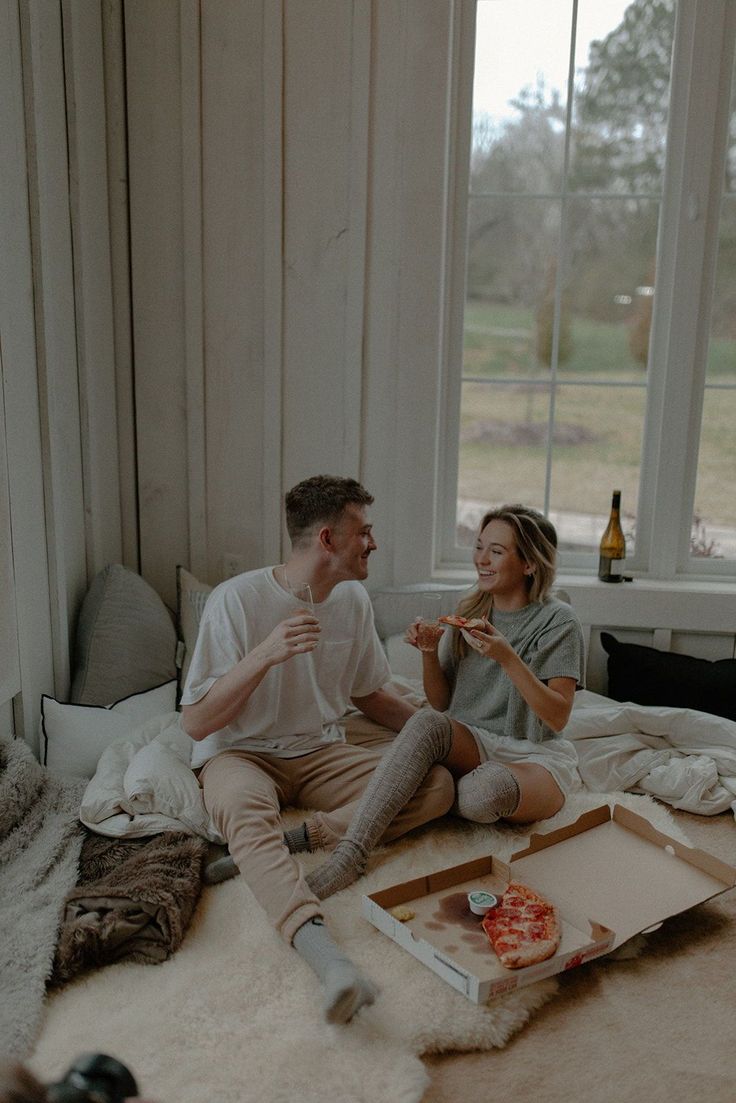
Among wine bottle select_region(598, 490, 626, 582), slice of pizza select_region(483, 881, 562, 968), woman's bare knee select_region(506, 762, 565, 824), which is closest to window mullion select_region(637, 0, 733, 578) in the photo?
wine bottle select_region(598, 490, 626, 582)

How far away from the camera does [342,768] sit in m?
2.54

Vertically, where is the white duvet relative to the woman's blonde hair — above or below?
below

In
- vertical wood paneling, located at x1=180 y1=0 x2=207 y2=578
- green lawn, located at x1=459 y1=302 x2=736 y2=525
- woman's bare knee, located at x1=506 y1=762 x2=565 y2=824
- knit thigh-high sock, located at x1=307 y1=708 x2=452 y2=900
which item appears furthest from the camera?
green lawn, located at x1=459 y1=302 x2=736 y2=525

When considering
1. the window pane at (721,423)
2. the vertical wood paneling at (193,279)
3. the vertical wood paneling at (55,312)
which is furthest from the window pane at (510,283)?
the vertical wood paneling at (55,312)

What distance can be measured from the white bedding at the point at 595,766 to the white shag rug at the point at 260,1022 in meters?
0.32

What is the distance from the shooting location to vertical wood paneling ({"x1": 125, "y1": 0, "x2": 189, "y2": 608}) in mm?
3209

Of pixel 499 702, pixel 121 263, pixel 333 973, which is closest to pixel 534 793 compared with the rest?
pixel 499 702

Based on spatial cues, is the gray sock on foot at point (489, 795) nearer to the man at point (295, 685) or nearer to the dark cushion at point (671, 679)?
the man at point (295, 685)

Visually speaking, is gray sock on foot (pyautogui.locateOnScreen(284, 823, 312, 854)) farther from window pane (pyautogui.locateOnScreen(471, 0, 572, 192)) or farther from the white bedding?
window pane (pyautogui.locateOnScreen(471, 0, 572, 192))

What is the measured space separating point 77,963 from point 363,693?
3.50ft

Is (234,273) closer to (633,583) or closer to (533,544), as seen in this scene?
(533,544)

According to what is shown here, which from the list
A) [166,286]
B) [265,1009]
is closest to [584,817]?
[265,1009]

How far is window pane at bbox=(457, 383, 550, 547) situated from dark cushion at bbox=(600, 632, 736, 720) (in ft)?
2.23

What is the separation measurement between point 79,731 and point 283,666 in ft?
2.20
